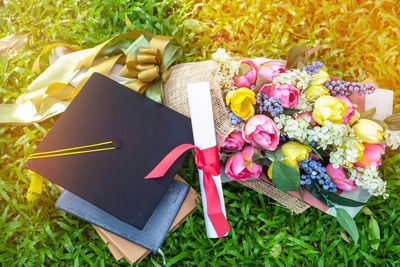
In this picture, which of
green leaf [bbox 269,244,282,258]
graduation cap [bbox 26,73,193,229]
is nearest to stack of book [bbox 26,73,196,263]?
graduation cap [bbox 26,73,193,229]

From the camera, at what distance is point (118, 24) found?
222 cm

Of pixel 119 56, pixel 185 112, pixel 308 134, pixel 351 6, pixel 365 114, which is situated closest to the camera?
pixel 308 134

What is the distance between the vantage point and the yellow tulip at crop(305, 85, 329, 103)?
64.0 inches

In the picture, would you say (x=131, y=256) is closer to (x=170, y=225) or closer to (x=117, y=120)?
(x=170, y=225)

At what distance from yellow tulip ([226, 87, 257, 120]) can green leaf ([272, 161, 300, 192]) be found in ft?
0.63

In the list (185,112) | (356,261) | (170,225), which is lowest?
(356,261)

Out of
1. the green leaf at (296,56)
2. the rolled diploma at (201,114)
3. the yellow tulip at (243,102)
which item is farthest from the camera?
the green leaf at (296,56)

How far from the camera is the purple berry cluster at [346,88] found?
165 cm

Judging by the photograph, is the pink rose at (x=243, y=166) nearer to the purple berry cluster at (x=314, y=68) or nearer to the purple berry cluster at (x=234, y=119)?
the purple berry cluster at (x=234, y=119)

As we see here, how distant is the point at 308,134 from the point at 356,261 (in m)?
0.62

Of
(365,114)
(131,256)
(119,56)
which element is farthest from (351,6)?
(131,256)

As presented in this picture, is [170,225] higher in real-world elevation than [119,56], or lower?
lower

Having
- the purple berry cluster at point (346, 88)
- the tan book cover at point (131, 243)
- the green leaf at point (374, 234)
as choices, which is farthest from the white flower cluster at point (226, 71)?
the green leaf at point (374, 234)

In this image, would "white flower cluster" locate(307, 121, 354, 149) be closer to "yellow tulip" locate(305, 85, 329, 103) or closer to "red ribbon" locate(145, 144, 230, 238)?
"yellow tulip" locate(305, 85, 329, 103)
